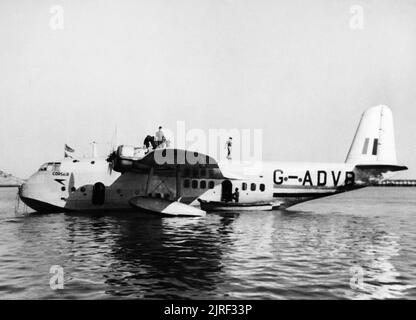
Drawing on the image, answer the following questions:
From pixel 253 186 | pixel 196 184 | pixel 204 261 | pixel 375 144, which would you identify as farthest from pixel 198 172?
pixel 204 261

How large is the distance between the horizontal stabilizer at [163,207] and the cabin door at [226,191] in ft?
9.72

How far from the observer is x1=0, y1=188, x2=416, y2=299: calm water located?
24.7ft

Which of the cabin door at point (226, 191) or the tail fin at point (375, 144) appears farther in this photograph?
the tail fin at point (375, 144)

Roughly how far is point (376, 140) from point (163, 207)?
1380cm

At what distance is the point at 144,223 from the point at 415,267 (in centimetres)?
1143

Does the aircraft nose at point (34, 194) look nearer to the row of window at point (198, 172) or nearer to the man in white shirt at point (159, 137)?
the man in white shirt at point (159, 137)

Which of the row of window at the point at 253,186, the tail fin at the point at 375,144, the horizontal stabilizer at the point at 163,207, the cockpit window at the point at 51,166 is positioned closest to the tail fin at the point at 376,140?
the tail fin at the point at 375,144

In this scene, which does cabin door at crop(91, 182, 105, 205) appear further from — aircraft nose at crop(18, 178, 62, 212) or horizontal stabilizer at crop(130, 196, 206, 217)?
horizontal stabilizer at crop(130, 196, 206, 217)

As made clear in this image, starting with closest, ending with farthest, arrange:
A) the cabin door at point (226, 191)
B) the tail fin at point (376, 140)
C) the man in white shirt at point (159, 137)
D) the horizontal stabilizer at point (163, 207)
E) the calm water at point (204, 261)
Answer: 1. the calm water at point (204, 261)
2. the horizontal stabilizer at point (163, 207)
3. the man in white shirt at point (159, 137)
4. the cabin door at point (226, 191)
5. the tail fin at point (376, 140)

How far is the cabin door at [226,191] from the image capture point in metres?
22.3

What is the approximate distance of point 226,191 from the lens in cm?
2236

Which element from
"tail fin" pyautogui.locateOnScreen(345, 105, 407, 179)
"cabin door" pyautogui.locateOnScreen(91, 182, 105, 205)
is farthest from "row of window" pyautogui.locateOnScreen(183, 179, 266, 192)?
"tail fin" pyautogui.locateOnScreen(345, 105, 407, 179)

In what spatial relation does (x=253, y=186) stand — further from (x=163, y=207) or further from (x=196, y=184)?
(x=163, y=207)
